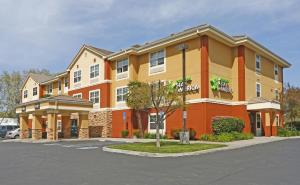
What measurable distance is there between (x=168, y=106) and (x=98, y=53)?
20.1 meters

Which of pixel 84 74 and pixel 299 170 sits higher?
pixel 84 74

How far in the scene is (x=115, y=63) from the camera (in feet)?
126

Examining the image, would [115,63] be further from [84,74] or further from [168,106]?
[168,106]

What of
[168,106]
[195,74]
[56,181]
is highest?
[195,74]

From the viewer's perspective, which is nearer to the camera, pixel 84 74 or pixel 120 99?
pixel 120 99

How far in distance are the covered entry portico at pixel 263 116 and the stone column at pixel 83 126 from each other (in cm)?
1716

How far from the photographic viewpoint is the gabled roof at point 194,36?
94.4 feet

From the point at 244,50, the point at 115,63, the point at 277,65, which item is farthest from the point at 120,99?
the point at 277,65

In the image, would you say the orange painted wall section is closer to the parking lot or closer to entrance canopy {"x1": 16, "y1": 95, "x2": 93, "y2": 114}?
entrance canopy {"x1": 16, "y1": 95, "x2": 93, "y2": 114}

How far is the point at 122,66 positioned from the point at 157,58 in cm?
516

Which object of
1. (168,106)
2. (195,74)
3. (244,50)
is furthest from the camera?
(244,50)

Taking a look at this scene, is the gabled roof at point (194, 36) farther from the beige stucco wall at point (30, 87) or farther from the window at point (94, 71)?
the beige stucco wall at point (30, 87)

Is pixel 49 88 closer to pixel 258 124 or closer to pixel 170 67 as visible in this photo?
pixel 170 67

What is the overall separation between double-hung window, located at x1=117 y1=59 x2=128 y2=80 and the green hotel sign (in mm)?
10869
